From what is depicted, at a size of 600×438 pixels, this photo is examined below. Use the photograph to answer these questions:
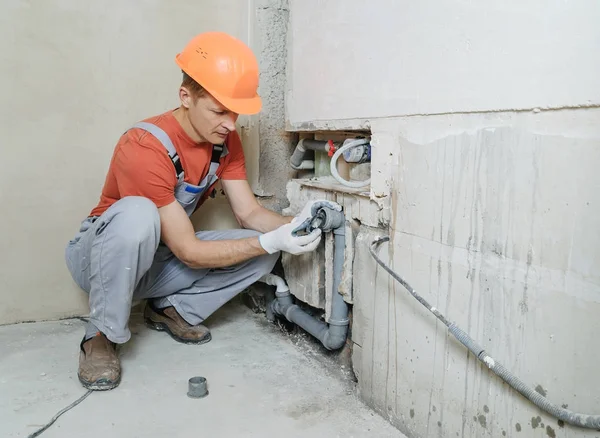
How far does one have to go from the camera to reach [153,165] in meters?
1.71

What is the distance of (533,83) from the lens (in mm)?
1037

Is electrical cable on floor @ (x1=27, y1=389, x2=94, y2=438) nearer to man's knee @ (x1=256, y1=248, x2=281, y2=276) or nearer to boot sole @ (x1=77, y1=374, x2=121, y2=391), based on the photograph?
boot sole @ (x1=77, y1=374, x2=121, y2=391)

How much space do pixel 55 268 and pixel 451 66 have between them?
1.74 m

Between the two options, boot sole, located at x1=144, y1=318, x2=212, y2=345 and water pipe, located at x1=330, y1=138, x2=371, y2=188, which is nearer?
water pipe, located at x1=330, y1=138, x2=371, y2=188

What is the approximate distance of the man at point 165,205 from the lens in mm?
1675

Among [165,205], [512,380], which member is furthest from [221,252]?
[512,380]

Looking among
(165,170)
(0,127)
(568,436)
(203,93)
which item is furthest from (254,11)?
(568,436)

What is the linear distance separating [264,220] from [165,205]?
427 mm

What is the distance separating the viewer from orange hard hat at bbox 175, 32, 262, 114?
5.48 ft

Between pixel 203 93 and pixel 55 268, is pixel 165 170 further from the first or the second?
pixel 55 268

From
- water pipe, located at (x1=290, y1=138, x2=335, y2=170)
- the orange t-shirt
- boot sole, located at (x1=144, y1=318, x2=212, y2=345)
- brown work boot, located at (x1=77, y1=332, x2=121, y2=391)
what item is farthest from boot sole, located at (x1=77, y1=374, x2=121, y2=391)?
water pipe, located at (x1=290, y1=138, x2=335, y2=170)

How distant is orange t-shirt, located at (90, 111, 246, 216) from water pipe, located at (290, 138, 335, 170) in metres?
0.36

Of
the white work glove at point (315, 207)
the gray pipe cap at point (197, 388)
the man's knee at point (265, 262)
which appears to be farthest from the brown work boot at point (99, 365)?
the white work glove at point (315, 207)

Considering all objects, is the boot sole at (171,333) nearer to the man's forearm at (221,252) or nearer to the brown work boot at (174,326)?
the brown work boot at (174,326)
